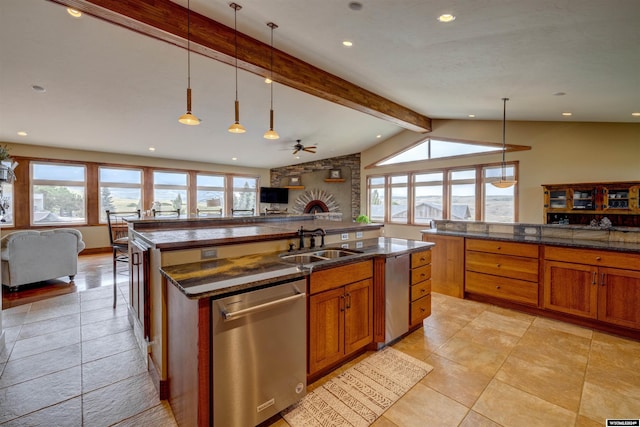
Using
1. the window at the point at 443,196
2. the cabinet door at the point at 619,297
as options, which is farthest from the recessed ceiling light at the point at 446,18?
the window at the point at 443,196

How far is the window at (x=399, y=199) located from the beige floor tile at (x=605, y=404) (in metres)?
6.30

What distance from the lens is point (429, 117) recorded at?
702cm

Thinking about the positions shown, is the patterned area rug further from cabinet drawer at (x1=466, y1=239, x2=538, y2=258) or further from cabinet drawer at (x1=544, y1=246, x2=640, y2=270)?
cabinet drawer at (x1=544, y1=246, x2=640, y2=270)

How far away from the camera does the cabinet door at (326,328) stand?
6.45 feet

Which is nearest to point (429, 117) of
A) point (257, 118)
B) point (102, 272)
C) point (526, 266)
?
point (257, 118)

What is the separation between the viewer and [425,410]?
5.91ft

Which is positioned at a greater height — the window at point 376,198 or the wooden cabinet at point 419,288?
the window at point 376,198

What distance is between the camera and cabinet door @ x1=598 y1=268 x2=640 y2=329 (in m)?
2.65

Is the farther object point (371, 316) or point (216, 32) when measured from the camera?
point (216, 32)

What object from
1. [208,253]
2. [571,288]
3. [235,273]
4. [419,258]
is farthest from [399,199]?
[235,273]

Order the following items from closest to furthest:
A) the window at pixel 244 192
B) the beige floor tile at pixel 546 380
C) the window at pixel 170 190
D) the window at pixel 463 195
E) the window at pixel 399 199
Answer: the beige floor tile at pixel 546 380 → the window at pixel 463 195 → the window at pixel 399 199 → the window at pixel 170 190 → the window at pixel 244 192

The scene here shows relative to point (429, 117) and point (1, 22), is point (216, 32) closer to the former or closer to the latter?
point (1, 22)

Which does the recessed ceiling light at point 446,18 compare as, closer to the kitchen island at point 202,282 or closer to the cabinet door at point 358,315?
the kitchen island at point 202,282

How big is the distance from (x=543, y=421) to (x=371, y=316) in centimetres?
122
